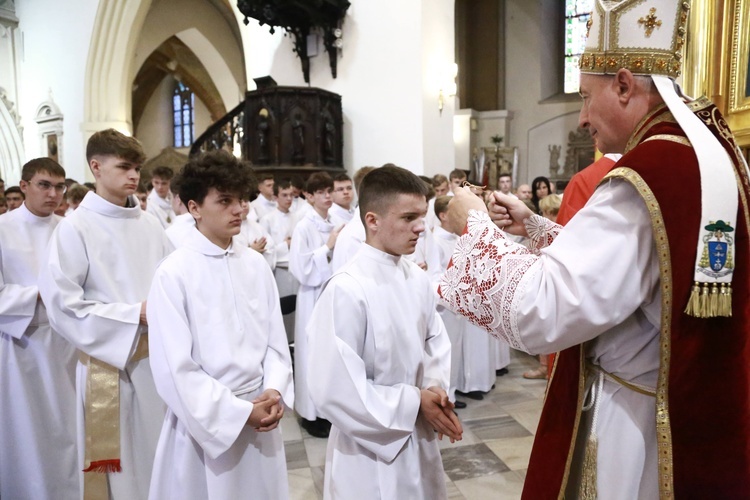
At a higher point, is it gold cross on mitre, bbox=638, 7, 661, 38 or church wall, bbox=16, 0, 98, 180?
church wall, bbox=16, 0, 98, 180

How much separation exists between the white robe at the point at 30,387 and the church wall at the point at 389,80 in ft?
18.4

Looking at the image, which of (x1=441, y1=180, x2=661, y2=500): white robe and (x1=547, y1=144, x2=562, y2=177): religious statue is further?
(x1=547, y1=144, x2=562, y2=177): religious statue

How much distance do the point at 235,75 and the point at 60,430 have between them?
1376cm

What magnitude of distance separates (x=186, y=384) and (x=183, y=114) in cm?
2196

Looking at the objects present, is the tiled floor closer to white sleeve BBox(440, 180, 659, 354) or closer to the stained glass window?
white sleeve BBox(440, 180, 659, 354)

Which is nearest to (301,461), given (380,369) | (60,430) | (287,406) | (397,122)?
(60,430)

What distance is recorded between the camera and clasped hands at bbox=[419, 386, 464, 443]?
6.00 feet

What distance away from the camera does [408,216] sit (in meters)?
2.07

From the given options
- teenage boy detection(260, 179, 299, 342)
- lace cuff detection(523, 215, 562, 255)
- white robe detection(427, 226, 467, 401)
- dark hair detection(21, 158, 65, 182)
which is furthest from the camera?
teenage boy detection(260, 179, 299, 342)

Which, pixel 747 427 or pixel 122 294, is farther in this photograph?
pixel 122 294

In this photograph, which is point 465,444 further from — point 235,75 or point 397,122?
point 235,75

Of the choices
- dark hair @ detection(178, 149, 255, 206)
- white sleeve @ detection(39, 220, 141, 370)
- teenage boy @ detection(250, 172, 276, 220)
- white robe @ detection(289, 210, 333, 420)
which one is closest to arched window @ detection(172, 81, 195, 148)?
teenage boy @ detection(250, 172, 276, 220)

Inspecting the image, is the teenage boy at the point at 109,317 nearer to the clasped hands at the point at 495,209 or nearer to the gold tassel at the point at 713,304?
the clasped hands at the point at 495,209

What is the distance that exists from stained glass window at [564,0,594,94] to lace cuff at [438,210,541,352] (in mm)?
15009
